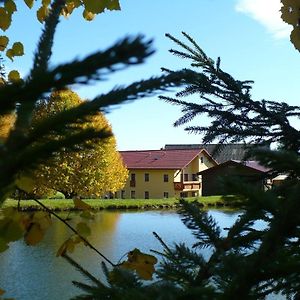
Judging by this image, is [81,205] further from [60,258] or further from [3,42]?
[60,258]

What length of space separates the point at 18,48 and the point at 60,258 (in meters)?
10.5

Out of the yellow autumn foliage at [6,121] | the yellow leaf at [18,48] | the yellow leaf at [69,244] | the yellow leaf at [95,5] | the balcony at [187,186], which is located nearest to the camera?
the yellow autumn foliage at [6,121]

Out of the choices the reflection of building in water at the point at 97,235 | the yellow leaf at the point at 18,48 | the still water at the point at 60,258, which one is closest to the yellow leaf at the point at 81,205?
the yellow leaf at the point at 18,48

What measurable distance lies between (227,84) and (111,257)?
1063 cm

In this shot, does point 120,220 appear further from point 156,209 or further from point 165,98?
point 165,98

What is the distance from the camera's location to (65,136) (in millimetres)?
370

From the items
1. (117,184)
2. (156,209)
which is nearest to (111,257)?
(156,209)

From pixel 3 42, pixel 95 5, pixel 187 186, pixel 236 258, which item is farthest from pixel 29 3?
pixel 187 186

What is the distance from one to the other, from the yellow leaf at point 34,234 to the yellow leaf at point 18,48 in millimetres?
1063

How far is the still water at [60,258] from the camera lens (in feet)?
29.2

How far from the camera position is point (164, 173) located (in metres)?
36.8

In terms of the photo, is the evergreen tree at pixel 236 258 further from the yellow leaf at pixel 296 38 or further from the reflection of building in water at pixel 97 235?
the reflection of building in water at pixel 97 235

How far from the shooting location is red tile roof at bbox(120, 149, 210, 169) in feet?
121

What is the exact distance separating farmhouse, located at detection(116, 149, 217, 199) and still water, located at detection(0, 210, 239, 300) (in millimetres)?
15250
